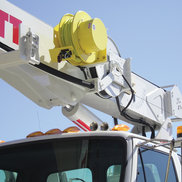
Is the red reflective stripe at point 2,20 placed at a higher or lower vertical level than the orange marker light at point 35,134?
higher

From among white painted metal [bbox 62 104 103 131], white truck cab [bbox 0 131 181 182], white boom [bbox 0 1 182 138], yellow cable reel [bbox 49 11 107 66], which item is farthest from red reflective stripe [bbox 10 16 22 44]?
white painted metal [bbox 62 104 103 131]

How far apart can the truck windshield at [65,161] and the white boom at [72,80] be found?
0.57 metres

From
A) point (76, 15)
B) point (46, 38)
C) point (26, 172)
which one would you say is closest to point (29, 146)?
point (26, 172)

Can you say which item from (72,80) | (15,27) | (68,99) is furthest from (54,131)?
(15,27)

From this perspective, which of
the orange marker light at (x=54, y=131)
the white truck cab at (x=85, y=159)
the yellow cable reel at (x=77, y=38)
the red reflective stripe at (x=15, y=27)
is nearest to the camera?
the white truck cab at (x=85, y=159)

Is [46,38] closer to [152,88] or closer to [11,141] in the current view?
[11,141]

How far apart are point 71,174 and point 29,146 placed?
51 centimetres

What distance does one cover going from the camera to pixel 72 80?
147 inches

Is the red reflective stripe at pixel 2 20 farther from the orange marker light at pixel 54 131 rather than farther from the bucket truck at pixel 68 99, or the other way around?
the orange marker light at pixel 54 131

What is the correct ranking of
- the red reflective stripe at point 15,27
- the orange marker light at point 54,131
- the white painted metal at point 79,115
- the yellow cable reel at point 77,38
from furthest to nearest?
the white painted metal at point 79,115 → the orange marker light at point 54,131 → the yellow cable reel at point 77,38 → the red reflective stripe at point 15,27

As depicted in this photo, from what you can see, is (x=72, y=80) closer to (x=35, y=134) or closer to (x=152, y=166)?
(x=35, y=134)

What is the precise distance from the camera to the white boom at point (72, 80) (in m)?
3.29

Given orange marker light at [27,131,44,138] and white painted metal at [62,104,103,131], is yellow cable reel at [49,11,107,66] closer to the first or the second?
orange marker light at [27,131,44,138]

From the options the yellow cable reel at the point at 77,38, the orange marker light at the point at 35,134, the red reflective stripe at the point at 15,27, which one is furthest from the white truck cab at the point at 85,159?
the red reflective stripe at the point at 15,27
